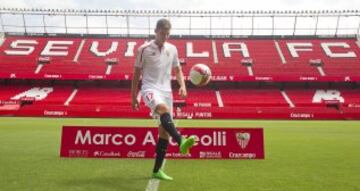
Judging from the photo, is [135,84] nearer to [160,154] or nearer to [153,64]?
[153,64]

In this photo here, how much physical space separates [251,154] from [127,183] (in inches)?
140

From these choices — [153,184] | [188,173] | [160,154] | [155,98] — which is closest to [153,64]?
[155,98]

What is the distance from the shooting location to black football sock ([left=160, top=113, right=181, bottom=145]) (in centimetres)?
618

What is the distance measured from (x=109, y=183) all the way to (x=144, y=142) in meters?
2.79

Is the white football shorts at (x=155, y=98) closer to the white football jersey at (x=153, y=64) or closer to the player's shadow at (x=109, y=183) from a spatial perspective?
the white football jersey at (x=153, y=64)

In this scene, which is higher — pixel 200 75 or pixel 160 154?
pixel 200 75

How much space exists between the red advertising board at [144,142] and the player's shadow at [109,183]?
2.18m

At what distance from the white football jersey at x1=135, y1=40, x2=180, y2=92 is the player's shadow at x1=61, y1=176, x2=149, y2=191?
4.40 ft

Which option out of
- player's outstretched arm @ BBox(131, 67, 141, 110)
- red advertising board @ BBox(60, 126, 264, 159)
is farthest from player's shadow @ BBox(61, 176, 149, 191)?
red advertising board @ BBox(60, 126, 264, 159)

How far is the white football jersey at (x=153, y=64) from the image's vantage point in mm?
6508

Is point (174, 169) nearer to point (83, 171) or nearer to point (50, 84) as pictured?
point (83, 171)

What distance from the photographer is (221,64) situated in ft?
154

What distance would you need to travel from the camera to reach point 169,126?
6188 mm

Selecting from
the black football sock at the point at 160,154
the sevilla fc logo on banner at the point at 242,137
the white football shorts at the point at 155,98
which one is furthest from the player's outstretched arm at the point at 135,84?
the sevilla fc logo on banner at the point at 242,137
